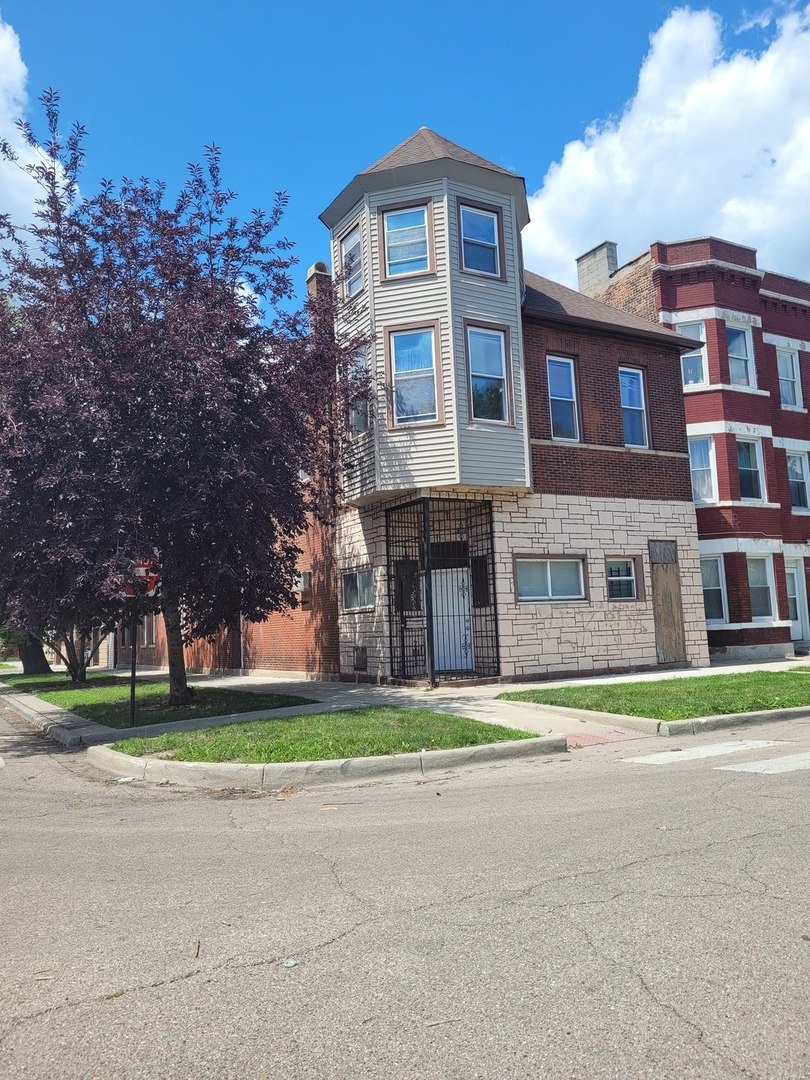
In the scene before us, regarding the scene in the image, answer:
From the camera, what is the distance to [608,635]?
18.3 m

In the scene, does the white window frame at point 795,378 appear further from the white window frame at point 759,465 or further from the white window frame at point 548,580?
the white window frame at point 548,580

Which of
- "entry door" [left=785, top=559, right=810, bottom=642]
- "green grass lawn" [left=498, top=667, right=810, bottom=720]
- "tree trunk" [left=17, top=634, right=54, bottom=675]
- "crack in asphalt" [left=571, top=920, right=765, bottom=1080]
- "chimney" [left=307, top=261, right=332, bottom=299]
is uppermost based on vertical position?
"chimney" [left=307, top=261, right=332, bottom=299]

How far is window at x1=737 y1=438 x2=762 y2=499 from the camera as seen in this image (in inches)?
918

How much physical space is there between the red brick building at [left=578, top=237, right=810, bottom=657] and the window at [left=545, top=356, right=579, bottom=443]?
5.94 meters

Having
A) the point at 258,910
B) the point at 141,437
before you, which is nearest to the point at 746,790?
the point at 258,910

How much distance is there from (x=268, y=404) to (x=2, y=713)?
11047 millimetres

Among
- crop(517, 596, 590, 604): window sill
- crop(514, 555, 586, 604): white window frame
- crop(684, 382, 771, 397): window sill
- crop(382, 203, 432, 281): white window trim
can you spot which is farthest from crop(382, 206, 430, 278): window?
crop(684, 382, 771, 397): window sill

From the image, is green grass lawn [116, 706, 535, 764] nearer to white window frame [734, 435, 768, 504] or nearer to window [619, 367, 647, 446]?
window [619, 367, 647, 446]

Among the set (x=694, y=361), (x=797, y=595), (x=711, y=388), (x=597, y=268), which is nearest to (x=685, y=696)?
(x=711, y=388)

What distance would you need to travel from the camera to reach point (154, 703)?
16.0 meters

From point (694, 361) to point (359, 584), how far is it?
11559mm

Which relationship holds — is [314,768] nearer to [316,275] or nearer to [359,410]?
[359,410]

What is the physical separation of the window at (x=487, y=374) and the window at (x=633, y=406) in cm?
348

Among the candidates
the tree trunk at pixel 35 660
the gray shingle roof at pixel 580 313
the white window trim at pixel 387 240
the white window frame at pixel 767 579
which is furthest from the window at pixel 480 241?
the tree trunk at pixel 35 660
